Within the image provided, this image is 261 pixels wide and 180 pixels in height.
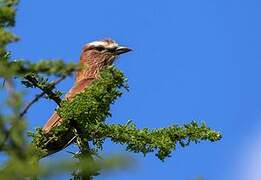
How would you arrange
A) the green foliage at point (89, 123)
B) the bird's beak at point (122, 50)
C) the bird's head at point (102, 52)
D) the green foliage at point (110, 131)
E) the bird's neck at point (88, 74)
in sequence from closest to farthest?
the green foliage at point (89, 123) → the green foliage at point (110, 131) → the bird's neck at point (88, 74) → the bird's beak at point (122, 50) → the bird's head at point (102, 52)

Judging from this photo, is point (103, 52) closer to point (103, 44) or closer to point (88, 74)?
point (103, 44)

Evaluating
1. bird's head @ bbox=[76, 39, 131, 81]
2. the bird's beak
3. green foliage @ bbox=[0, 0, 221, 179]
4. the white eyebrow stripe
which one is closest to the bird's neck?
bird's head @ bbox=[76, 39, 131, 81]

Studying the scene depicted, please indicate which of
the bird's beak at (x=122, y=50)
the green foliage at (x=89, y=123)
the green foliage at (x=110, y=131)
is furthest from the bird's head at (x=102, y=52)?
the green foliage at (x=110, y=131)

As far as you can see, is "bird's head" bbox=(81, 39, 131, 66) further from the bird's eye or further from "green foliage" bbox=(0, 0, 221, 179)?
"green foliage" bbox=(0, 0, 221, 179)

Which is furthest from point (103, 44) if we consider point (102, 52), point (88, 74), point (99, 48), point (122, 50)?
point (88, 74)

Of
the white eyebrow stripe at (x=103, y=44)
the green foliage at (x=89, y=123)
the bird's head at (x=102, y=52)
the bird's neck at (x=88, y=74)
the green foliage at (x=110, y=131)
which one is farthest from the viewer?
the white eyebrow stripe at (x=103, y=44)

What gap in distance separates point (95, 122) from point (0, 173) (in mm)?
3610

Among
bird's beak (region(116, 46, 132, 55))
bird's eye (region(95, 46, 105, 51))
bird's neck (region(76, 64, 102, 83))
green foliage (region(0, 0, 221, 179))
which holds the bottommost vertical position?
green foliage (region(0, 0, 221, 179))

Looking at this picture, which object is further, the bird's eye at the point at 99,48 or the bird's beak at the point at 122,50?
the bird's eye at the point at 99,48

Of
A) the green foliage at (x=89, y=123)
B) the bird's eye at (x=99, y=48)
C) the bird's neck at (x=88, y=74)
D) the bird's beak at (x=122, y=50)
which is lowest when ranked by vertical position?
the green foliage at (x=89, y=123)

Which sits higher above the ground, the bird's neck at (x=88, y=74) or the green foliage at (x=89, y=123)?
the bird's neck at (x=88, y=74)

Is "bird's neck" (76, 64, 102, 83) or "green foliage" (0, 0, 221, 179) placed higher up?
"bird's neck" (76, 64, 102, 83)

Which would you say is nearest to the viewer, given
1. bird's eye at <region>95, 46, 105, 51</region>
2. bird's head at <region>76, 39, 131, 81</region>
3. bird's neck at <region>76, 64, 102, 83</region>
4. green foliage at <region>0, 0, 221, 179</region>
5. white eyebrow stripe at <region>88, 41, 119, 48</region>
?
green foliage at <region>0, 0, 221, 179</region>

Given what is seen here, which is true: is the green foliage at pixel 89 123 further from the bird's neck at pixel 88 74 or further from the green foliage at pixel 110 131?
the bird's neck at pixel 88 74
